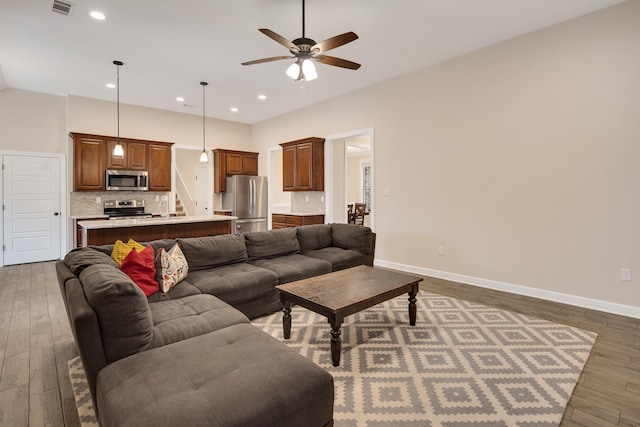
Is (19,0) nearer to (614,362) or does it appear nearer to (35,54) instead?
(35,54)

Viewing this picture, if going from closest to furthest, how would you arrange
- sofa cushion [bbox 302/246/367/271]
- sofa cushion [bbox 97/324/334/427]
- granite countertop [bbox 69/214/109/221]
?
sofa cushion [bbox 97/324/334/427] → sofa cushion [bbox 302/246/367/271] → granite countertop [bbox 69/214/109/221]

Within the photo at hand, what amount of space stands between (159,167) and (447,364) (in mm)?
6426

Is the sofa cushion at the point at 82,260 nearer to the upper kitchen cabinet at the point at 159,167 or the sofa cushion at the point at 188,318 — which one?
the sofa cushion at the point at 188,318

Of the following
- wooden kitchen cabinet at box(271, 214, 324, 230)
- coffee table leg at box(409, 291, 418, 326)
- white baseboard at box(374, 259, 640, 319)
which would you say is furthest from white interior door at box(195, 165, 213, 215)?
coffee table leg at box(409, 291, 418, 326)

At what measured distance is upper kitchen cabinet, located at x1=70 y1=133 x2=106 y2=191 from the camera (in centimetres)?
573

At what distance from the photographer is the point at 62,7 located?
315 centimetres

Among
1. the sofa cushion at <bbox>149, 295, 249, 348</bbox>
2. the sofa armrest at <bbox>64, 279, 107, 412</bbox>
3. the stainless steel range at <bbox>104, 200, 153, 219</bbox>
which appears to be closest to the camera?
the sofa armrest at <bbox>64, 279, 107, 412</bbox>

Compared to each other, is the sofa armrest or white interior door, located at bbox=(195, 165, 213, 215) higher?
white interior door, located at bbox=(195, 165, 213, 215)

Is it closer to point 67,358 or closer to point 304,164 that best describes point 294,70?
point 67,358

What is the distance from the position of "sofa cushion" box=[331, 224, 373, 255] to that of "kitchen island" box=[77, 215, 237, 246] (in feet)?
6.69

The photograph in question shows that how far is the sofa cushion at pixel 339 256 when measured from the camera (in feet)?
12.7

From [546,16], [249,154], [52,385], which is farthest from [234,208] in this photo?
[546,16]

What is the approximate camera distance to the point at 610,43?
10.6 ft

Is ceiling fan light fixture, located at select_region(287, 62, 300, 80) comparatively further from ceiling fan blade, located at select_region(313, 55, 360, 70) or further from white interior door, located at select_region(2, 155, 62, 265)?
white interior door, located at select_region(2, 155, 62, 265)
